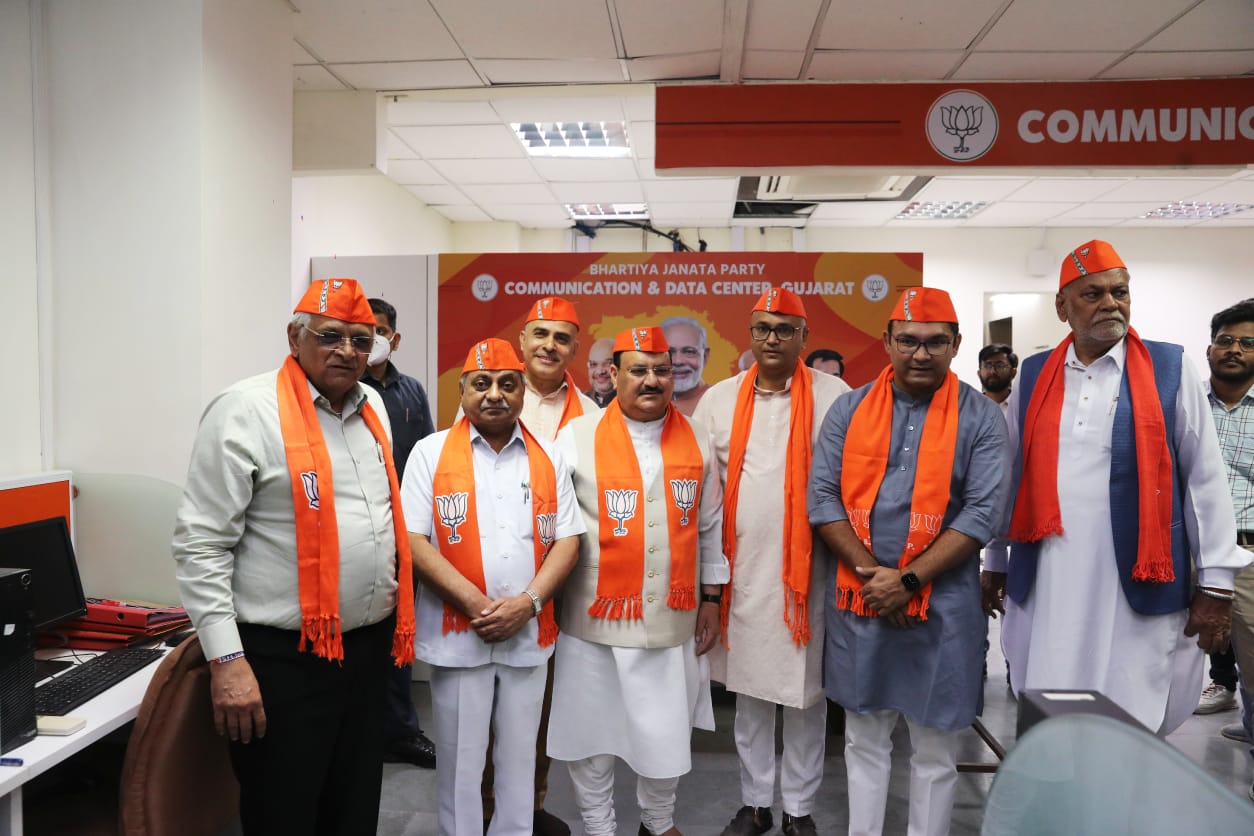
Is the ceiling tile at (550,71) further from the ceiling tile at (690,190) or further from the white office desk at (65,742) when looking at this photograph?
the white office desk at (65,742)

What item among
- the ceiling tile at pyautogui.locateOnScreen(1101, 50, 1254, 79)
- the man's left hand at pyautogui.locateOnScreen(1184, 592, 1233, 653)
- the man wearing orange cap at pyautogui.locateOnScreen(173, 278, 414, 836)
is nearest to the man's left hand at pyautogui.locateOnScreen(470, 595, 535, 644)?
the man wearing orange cap at pyautogui.locateOnScreen(173, 278, 414, 836)

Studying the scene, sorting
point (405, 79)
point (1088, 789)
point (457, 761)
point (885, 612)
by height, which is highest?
point (405, 79)

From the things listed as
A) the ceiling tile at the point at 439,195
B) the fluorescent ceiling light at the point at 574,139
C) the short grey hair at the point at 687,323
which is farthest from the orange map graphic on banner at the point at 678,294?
the ceiling tile at the point at 439,195

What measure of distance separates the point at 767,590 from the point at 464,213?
21.2 feet

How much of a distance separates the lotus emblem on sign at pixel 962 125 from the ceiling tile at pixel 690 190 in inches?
101

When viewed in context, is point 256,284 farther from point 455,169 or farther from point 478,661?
point 455,169

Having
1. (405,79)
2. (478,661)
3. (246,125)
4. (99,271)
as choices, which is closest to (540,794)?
(478,661)

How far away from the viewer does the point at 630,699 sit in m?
2.39

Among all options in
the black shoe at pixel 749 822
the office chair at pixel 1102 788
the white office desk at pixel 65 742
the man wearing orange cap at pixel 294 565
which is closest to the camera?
the office chair at pixel 1102 788

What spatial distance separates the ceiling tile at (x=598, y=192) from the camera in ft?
22.6

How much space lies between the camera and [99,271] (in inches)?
107

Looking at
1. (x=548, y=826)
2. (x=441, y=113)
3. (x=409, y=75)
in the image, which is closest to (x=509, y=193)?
(x=441, y=113)

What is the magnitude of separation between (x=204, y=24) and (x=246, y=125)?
14.5 inches

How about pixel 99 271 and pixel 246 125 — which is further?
pixel 246 125
